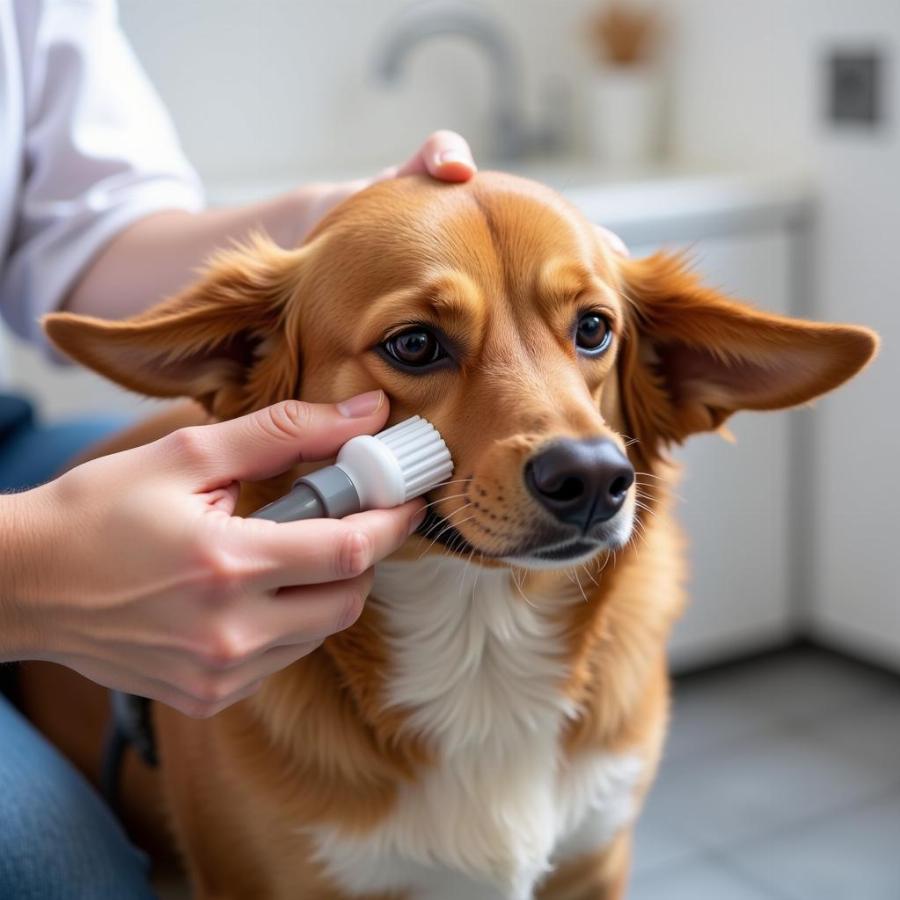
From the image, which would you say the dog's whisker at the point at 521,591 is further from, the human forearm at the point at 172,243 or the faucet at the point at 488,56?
the faucet at the point at 488,56

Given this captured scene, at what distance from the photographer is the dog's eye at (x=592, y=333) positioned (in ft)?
3.19

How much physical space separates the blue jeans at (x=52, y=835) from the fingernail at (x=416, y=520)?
1.34 ft

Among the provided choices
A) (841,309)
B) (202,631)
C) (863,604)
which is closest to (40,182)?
(202,631)

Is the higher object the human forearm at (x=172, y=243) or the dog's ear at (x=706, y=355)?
the human forearm at (x=172, y=243)

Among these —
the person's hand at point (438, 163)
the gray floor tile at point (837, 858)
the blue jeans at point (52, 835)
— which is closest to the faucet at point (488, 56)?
the person's hand at point (438, 163)

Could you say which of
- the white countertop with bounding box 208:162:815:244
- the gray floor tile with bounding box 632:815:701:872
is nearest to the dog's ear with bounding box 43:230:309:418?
the white countertop with bounding box 208:162:815:244

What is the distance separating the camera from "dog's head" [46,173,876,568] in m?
0.84

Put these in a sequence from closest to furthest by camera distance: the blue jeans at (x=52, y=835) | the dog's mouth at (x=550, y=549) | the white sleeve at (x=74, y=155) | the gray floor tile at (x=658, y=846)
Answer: the dog's mouth at (x=550, y=549) < the blue jeans at (x=52, y=835) < the white sleeve at (x=74, y=155) < the gray floor tile at (x=658, y=846)

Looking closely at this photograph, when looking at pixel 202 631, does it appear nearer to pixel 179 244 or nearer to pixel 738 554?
pixel 179 244

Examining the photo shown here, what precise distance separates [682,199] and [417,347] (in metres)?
1.20

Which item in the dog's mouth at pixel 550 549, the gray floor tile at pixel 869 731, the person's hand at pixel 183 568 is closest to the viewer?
the person's hand at pixel 183 568

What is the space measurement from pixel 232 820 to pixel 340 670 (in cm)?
16

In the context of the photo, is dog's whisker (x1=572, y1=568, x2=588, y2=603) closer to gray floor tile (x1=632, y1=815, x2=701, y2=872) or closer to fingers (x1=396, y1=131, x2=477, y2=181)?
fingers (x1=396, y1=131, x2=477, y2=181)

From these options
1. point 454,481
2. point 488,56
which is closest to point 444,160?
point 454,481
